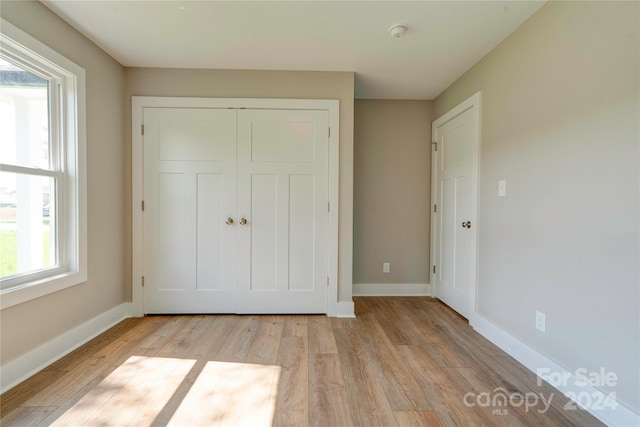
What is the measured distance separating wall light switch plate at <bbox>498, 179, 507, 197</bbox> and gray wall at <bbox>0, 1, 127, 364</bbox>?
323cm

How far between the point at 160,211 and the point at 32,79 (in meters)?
1.24

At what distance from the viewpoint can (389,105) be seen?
338 cm

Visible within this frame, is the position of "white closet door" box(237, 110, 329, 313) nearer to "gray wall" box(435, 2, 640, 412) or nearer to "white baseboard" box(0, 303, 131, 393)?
"white baseboard" box(0, 303, 131, 393)

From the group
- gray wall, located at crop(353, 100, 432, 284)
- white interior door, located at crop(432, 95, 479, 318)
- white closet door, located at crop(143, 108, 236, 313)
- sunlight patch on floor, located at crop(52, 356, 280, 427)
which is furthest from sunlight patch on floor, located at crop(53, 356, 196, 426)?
white interior door, located at crop(432, 95, 479, 318)

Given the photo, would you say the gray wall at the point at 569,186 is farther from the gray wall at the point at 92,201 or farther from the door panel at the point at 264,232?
the gray wall at the point at 92,201

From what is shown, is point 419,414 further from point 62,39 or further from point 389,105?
point 62,39

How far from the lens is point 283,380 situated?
1.70 metres

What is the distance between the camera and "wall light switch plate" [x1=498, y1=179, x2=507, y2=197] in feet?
7.00

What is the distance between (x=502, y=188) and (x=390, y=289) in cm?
176

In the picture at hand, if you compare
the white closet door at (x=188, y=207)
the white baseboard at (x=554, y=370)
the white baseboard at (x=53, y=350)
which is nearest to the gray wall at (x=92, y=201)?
the white baseboard at (x=53, y=350)

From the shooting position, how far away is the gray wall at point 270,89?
262 centimetres

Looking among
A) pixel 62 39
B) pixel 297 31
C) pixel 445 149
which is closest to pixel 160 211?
pixel 62 39

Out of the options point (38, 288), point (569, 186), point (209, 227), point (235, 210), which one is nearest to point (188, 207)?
point (209, 227)

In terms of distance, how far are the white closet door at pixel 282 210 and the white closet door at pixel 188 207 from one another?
0.14 m
